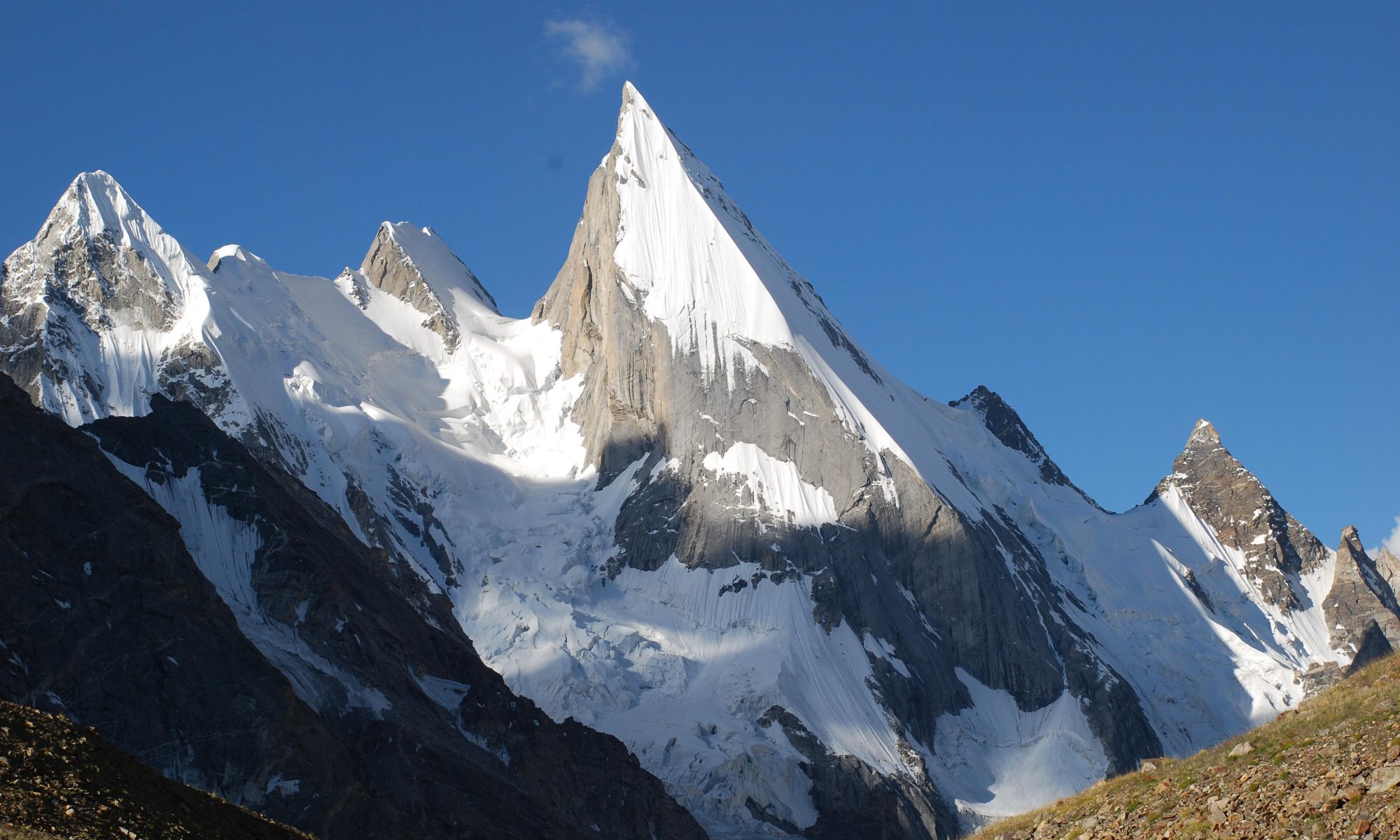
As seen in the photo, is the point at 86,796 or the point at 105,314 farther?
the point at 105,314

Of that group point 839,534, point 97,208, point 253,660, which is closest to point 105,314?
point 97,208

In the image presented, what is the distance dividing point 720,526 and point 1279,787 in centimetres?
12235

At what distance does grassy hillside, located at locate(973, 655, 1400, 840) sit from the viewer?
83.9 feet

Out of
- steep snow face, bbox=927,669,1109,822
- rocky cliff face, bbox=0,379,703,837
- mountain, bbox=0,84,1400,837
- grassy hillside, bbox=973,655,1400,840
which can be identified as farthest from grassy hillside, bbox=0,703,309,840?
steep snow face, bbox=927,669,1109,822

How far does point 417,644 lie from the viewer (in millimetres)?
102875

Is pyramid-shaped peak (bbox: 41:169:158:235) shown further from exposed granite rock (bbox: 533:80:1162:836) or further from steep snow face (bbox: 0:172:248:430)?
exposed granite rock (bbox: 533:80:1162:836)

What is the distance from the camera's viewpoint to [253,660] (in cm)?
7719

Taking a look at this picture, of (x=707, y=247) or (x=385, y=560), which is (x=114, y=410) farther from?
(x=707, y=247)

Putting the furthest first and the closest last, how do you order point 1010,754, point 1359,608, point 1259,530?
point 1259,530 → point 1359,608 → point 1010,754

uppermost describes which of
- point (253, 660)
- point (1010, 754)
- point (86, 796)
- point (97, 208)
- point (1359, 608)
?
point (97, 208)

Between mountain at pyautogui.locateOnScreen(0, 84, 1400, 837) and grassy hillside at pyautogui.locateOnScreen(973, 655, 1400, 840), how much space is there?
280 feet

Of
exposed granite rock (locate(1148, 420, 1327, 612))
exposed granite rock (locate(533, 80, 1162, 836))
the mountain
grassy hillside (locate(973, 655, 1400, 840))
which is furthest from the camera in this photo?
exposed granite rock (locate(1148, 420, 1327, 612))

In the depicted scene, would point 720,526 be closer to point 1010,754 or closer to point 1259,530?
point 1010,754

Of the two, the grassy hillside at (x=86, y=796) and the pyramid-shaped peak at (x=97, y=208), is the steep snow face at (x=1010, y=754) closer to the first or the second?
the pyramid-shaped peak at (x=97, y=208)
